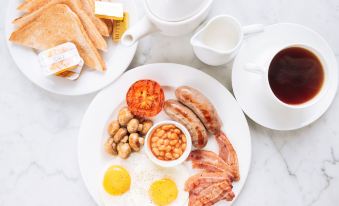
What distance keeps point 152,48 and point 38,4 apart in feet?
1.31

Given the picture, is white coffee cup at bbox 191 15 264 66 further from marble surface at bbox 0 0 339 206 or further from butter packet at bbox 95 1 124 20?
butter packet at bbox 95 1 124 20

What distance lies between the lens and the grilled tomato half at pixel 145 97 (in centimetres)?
143

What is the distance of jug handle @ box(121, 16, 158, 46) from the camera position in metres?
1.20

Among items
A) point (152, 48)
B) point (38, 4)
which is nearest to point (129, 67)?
point (152, 48)

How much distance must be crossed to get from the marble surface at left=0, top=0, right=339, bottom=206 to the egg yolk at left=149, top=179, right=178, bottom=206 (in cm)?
23

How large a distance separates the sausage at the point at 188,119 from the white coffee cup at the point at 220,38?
0.57 feet

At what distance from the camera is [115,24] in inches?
57.5

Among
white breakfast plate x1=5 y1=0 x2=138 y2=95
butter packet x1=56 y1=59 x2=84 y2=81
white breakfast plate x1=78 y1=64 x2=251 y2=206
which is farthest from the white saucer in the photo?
butter packet x1=56 y1=59 x2=84 y2=81

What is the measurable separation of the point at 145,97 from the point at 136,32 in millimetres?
283

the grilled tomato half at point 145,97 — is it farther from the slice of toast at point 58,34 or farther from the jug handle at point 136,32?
the jug handle at point 136,32

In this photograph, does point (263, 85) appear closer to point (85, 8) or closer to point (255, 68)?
point (255, 68)

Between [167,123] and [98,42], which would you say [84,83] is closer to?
[98,42]

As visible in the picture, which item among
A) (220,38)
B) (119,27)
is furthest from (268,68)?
(119,27)

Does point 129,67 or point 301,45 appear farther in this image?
point 129,67
